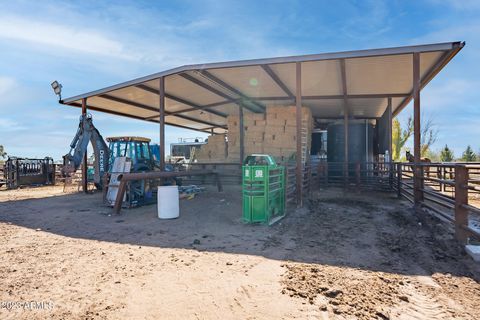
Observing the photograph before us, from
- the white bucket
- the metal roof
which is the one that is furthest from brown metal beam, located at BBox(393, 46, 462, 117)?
the white bucket

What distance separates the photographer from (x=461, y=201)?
442 cm

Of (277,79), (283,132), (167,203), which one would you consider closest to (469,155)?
(283,132)

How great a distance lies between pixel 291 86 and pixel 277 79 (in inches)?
51.9

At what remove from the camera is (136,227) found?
611cm

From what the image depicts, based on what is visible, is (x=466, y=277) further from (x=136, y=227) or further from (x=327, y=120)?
(x=327, y=120)

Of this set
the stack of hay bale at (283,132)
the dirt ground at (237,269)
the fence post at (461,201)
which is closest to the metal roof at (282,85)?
the stack of hay bale at (283,132)

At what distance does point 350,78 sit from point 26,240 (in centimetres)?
967

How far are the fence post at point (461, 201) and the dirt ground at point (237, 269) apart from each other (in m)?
0.19

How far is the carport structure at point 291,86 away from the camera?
7375 millimetres

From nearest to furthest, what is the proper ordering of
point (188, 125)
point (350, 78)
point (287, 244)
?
point (287, 244), point (350, 78), point (188, 125)

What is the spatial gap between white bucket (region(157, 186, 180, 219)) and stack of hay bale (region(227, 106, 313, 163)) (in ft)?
18.5

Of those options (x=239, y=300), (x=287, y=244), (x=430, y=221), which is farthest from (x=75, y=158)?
(x=430, y=221)

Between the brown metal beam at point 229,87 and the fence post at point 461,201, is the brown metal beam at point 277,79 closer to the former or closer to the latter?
the brown metal beam at point 229,87

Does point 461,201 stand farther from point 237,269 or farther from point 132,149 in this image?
point 132,149
